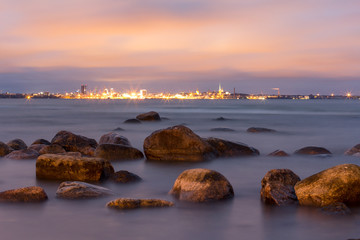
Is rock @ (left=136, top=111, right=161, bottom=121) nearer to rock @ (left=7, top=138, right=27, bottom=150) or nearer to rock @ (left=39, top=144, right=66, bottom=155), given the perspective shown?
rock @ (left=7, top=138, right=27, bottom=150)

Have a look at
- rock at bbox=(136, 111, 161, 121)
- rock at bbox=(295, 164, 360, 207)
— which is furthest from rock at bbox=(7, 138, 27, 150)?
rock at bbox=(136, 111, 161, 121)

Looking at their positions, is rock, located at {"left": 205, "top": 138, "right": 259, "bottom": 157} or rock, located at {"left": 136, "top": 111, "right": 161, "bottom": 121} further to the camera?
rock, located at {"left": 136, "top": 111, "right": 161, "bottom": 121}

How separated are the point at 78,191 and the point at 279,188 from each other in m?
3.42

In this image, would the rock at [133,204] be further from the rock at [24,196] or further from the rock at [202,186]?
the rock at [24,196]

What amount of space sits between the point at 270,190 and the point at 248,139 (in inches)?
499

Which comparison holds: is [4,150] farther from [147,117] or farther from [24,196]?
[147,117]

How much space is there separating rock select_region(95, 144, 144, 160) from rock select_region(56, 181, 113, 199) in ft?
12.5

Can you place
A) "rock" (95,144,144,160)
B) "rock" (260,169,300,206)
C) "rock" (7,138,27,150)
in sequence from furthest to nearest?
"rock" (7,138,27,150), "rock" (95,144,144,160), "rock" (260,169,300,206)

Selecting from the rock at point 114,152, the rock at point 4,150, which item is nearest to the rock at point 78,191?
the rock at point 114,152

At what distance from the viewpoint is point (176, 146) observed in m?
11.7

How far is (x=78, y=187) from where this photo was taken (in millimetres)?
7547

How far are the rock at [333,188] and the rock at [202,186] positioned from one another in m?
1.30

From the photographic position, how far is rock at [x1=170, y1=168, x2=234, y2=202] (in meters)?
7.26

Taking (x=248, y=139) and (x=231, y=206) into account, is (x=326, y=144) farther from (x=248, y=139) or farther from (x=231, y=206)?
(x=231, y=206)
